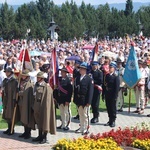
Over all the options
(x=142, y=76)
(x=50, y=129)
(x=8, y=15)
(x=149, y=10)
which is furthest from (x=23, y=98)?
(x=149, y=10)

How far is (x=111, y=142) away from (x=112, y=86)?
14.9 ft

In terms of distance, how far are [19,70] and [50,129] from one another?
2.09m

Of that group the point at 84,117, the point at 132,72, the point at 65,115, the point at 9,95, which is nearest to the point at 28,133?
the point at 9,95

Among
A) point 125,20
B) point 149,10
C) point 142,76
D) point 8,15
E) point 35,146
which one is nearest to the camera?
point 35,146

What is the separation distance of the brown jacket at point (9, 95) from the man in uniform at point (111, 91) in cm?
318

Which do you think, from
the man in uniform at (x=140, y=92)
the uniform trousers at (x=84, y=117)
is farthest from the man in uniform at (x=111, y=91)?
the man in uniform at (x=140, y=92)

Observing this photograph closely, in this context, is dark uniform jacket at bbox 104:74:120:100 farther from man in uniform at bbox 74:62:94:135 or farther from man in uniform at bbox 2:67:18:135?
man in uniform at bbox 2:67:18:135

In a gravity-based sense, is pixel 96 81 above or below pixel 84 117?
above

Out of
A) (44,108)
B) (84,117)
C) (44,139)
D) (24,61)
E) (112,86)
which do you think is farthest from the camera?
(112,86)

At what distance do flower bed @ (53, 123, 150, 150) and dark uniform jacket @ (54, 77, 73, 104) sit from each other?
2883 millimetres

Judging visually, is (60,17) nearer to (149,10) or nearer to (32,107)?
(149,10)

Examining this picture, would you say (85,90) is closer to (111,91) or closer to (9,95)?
(111,91)

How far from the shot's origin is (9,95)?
45.8 ft

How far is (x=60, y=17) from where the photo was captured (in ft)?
213
